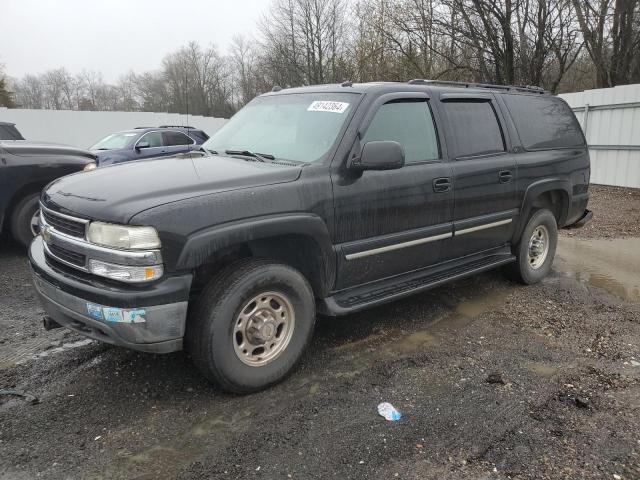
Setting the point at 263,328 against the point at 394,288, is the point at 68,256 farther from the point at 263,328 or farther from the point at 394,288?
the point at 394,288

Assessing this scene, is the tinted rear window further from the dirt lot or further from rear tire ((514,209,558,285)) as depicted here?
rear tire ((514,209,558,285))

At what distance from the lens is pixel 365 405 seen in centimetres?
312

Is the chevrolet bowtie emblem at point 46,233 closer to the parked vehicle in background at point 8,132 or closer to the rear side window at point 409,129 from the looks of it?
the rear side window at point 409,129

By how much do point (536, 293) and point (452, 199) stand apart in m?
1.83

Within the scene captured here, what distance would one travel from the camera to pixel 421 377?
3486mm

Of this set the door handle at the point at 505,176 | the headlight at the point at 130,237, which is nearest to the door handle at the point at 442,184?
the door handle at the point at 505,176

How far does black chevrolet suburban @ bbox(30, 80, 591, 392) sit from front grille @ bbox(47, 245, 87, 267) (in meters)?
0.01

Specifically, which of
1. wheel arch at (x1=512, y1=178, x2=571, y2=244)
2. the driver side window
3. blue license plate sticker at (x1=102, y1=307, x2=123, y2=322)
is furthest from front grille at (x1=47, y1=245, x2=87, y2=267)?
the driver side window

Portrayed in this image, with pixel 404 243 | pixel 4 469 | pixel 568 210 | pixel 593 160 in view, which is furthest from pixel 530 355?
pixel 593 160

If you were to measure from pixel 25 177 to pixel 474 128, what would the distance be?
524 cm

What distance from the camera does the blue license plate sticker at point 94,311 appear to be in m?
2.80

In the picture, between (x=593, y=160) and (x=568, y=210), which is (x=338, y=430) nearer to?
(x=568, y=210)

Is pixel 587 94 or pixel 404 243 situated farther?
pixel 587 94

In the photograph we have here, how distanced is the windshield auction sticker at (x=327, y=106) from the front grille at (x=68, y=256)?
200cm
